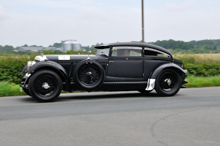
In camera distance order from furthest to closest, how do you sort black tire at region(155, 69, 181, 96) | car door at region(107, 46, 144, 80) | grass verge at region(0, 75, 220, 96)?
grass verge at region(0, 75, 220, 96)
black tire at region(155, 69, 181, 96)
car door at region(107, 46, 144, 80)

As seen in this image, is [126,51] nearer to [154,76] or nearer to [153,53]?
[153,53]

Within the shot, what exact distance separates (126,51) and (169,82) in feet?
5.45

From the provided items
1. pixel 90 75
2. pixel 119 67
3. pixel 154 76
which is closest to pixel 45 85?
pixel 90 75

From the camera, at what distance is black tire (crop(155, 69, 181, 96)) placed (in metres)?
9.84

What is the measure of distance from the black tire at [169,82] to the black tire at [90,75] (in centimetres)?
193

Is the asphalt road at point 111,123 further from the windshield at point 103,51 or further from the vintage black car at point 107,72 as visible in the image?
the windshield at point 103,51

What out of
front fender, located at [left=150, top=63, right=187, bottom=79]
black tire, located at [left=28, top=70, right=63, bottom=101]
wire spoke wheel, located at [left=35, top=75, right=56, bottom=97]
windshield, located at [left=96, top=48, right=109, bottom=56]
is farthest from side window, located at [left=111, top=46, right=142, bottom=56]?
wire spoke wheel, located at [left=35, top=75, right=56, bottom=97]

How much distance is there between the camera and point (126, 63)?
9.55 metres

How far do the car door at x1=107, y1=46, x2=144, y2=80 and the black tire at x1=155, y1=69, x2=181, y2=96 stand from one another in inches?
27.6

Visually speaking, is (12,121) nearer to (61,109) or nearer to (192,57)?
(61,109)

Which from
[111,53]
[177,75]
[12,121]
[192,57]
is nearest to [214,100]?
[177,75]

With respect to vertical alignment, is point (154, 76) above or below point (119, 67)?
below

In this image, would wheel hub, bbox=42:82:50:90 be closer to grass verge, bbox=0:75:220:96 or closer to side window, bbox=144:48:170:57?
grass verge, bbox=0:75:220:96

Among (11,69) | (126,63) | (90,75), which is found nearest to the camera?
(90,75)
